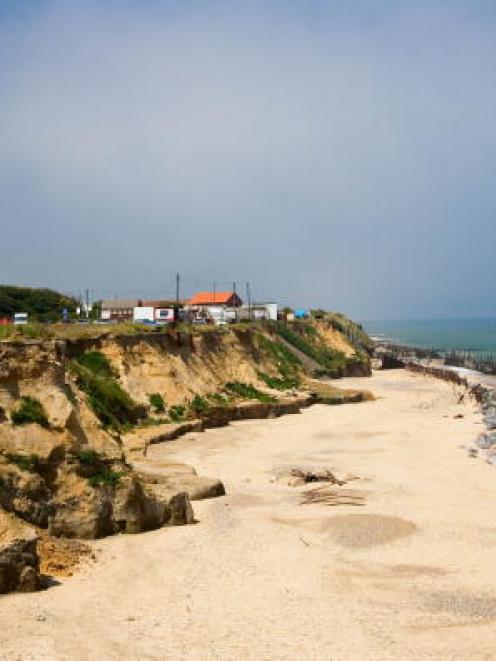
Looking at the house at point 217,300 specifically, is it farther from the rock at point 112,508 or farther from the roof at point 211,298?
the rock at point 112,508

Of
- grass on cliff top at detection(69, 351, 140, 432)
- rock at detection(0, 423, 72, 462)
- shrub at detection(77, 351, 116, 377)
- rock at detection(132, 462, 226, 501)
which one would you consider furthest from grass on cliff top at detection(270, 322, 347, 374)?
rock at detection(0, 423, 72, 462)

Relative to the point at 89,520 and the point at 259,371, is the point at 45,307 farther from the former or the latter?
the point at 89,520

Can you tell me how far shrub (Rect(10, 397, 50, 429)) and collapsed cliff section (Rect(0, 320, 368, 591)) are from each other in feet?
0.12

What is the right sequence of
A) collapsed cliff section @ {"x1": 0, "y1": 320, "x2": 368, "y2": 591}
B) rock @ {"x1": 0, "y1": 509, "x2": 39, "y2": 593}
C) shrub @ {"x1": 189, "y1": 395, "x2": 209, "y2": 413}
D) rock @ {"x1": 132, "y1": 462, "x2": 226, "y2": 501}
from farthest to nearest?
shrub @ {"x1": 189, "y1": 395, "x2": 209, "y2": 413} < rock @ {"x1": 132, "y1": 462, "x2": 226, "y2": 501} < collapsed cliff section @ {"x1": 0, "y1": 320, "x2": 368, "y2": 591} < rock @ {"x1": 0, "y1": 509, "x2": 39, "y2": 593}

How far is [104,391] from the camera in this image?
36969 millimetres

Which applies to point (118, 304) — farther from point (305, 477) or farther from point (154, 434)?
point (305, 477)

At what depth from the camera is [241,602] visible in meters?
15.4

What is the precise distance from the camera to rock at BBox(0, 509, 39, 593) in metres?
15.0

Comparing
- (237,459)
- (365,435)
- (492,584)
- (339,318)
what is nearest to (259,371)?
(365,435)

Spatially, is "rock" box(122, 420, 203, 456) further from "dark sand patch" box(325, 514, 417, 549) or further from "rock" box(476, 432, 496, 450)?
"rock" box(476, 432, 496, 450)

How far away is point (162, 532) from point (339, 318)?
94.2 meters

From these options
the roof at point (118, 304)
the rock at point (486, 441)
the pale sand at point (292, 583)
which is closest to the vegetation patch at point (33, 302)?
the roof at point (118, 304)

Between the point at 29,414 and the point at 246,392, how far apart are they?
30.9m

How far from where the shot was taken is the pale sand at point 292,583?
527 inches
